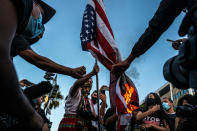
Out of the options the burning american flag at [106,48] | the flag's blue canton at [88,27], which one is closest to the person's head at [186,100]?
the burning american flag at [106,48]

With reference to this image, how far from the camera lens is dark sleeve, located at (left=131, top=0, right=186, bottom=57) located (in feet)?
4.60

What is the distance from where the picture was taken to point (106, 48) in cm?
355

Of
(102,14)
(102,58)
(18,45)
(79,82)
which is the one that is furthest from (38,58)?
(102,14)

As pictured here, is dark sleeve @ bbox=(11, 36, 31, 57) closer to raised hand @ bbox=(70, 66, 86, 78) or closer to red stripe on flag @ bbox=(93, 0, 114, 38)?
raised hand @ bbox=(70, 66, 86, 78)

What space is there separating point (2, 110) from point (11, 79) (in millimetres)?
221

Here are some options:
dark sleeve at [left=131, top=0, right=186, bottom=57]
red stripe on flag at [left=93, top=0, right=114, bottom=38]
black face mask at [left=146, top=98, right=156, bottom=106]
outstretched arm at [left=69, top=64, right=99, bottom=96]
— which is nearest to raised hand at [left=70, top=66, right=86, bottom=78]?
dark sleeve at [left=131, top=0, right=186, bottom=57]

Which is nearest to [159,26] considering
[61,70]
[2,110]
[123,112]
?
[61,70]

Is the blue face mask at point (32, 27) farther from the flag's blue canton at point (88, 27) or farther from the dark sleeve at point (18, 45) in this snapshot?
the flag's blue canton at point (88, 27)

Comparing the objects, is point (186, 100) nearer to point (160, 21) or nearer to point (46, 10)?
point (160, 21)

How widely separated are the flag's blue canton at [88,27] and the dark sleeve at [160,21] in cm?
216

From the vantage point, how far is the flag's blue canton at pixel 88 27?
3.79m

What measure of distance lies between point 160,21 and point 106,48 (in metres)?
2.08

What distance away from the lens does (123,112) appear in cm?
324

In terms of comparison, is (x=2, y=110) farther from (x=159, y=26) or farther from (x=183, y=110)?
(x=183, y=110)
